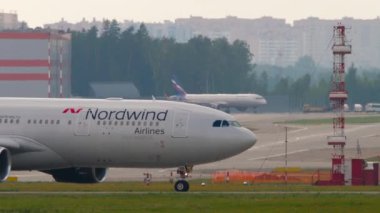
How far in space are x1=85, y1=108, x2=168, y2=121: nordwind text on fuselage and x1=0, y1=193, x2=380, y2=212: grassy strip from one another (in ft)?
17.3

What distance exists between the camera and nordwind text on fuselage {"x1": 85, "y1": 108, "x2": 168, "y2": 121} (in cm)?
5569

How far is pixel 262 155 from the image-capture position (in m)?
105

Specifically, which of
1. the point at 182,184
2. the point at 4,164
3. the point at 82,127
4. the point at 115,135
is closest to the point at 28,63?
the point at 82,127

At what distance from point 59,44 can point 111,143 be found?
83.7 metres

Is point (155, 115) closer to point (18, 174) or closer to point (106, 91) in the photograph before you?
point (18, 174)

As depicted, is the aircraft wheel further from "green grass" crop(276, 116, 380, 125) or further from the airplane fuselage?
"green grass" crop(276, 116, 380, 125)

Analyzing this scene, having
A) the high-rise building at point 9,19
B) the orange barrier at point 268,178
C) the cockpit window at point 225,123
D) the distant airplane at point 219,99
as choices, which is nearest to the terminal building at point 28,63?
the distant airplane at point 219,99

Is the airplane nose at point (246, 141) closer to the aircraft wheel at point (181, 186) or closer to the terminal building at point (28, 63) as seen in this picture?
the aircraft wheel at point (181, 186)

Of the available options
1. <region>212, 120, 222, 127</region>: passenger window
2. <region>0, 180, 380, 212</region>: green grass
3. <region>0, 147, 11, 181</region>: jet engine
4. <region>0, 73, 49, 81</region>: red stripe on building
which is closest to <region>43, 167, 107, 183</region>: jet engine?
<region>0, 180, 380, 212</region>: green grass

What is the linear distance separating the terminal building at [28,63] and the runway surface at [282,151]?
2005cm

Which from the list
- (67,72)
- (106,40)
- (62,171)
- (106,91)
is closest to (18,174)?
(62,171)

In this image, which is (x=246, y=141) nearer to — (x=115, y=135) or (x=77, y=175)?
(x=115, y=135)

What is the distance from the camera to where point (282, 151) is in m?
109

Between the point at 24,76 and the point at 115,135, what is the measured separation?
7744 cm
